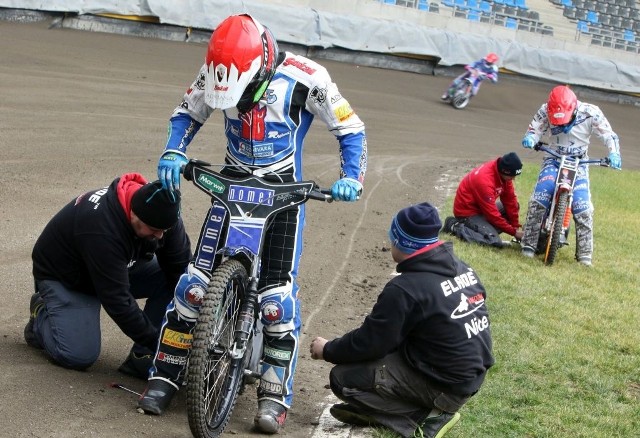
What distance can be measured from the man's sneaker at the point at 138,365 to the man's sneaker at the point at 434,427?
1639mm

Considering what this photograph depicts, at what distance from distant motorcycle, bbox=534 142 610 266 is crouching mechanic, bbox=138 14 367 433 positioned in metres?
5.62

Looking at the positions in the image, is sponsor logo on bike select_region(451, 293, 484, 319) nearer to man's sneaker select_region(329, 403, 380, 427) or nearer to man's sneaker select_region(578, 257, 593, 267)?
man's sneaker select_region(329, 403, 380, 427)

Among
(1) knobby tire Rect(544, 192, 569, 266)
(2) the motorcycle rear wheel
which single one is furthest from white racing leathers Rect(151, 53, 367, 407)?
(2) the motorcycle rear wheel

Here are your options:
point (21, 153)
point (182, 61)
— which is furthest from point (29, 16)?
point (21, 153)

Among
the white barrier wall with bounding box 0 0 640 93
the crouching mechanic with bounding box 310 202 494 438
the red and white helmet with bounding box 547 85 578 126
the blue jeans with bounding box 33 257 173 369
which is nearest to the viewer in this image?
the crouching mechanic with bounding box 310 202 494 438

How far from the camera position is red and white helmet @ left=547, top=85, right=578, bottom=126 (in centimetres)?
1071

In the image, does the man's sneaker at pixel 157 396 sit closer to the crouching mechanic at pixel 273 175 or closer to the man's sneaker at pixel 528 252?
the crouching mechanic at pixel 273 175

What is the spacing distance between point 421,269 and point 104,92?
1230 centimetres

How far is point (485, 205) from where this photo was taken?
11258 mm

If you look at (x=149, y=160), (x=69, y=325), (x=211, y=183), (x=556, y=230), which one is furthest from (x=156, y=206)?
(x=149, y=160)

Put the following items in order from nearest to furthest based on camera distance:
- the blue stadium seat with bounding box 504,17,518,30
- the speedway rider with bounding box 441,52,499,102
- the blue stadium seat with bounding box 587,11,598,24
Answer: the speedway rider with bounding box 441,52,499,102 → the blue stadium seat with bounding box 504,17,518,30 → the blue stadium seat with bounding box 587,11,598,24

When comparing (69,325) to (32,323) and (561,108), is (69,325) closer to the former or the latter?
(32,323)

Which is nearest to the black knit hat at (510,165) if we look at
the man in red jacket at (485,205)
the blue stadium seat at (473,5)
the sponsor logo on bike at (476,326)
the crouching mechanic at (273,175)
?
the man in red jacket at (485,205)

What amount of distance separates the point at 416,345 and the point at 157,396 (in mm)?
1416
